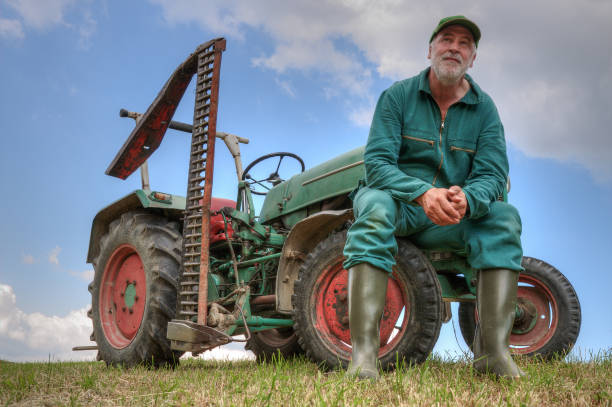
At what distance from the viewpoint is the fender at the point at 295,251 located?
3.06 metres

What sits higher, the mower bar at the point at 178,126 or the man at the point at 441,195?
the mower bar at the point at 178,126

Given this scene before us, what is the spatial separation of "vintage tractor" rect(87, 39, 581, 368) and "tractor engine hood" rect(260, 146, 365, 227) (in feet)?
0.04

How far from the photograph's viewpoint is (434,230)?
2.51 m

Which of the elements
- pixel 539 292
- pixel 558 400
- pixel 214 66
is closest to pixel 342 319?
pixel 558 400

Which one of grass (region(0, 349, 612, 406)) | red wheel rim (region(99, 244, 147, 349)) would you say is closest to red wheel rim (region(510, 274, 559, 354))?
grass (region(0, 349, 612, 406))

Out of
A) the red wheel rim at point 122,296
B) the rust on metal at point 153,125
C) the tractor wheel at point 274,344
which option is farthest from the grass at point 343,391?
the rust on metal at point 153,125

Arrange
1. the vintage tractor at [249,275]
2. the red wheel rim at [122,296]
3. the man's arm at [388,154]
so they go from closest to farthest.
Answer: the man's arm at [388,154], the vintage tractor at [249,275], the red wheel rim at [122,296]

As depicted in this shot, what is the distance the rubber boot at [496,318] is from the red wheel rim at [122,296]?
8.22ft

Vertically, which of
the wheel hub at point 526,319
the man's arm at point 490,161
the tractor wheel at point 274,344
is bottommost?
the tractor wheel at point 274,344

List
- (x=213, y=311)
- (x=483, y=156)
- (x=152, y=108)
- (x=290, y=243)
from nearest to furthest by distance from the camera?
(x=483, y=156) < (x=290, y=243) < (x=213, y=311) < (x=152, y=108)

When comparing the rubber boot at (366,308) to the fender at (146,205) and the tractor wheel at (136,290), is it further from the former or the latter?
the fender at (146,205)

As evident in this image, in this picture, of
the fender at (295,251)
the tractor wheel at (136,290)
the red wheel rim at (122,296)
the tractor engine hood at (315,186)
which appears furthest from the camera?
the red wheel rim at (122,296)

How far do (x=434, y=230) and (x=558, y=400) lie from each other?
909mm

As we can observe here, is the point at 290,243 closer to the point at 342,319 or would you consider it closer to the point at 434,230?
the point at 342,319
